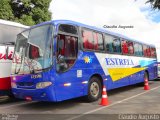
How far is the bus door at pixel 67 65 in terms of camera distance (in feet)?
31.2

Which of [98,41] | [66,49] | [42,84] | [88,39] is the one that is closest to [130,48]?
[98,41]

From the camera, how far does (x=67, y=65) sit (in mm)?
9898

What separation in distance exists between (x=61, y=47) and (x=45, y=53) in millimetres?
593

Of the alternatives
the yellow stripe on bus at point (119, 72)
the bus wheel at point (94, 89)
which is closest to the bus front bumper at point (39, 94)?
the bus wheel at point (94, 89)

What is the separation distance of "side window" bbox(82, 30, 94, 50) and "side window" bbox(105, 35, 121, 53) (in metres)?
1.43

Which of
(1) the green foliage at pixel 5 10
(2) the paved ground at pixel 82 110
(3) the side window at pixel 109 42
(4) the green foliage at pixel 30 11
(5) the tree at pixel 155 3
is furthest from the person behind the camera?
(4) the green foliage at pixel 30 11

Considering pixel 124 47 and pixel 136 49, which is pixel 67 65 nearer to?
pixel 124 47

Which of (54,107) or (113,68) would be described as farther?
(113,68)

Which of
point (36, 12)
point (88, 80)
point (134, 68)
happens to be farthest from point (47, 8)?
point (88, 80)

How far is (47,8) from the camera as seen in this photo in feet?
77.5

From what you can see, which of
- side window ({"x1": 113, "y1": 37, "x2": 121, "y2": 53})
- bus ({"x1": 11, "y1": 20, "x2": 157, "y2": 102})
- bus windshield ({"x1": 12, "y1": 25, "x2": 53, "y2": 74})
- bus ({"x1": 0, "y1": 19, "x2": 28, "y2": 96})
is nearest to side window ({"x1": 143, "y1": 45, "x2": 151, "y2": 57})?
side window ({"x1": 113, "y1": 37, "x2": 121, "y2": 53})

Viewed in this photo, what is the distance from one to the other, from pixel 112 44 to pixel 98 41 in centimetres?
156

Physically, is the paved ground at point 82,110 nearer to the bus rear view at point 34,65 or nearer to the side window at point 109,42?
the bus rear view at point 34,65

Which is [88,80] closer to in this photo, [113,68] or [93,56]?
[93,56]
